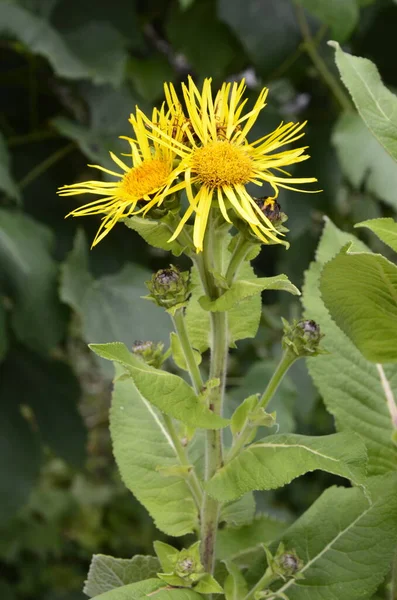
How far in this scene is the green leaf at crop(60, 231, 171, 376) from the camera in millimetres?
1075

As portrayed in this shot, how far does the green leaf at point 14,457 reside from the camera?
1333 millimetres

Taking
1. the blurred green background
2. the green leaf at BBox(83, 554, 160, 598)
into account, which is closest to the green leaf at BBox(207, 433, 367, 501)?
the green leaf at BBox(83, 554, 160, 598)

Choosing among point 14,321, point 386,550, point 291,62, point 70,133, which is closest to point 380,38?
point 291,62

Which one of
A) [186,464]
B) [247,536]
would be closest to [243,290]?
[186,464]

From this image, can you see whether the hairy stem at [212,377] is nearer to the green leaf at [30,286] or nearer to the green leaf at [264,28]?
the green leaf at [30,286]

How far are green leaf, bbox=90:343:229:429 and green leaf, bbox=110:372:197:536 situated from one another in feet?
0.25

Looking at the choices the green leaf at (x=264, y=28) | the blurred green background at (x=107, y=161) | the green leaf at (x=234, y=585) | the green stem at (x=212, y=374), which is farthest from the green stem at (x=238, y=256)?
the green leaf at (x=264, y=28)

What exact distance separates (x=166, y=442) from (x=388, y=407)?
19 centimetres

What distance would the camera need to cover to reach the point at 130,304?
1121 millimetres

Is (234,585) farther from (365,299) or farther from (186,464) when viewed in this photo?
(365,299)

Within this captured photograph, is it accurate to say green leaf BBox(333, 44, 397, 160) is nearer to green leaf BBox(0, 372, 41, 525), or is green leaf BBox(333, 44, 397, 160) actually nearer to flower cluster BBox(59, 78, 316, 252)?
flower cluster BBox(59, 78, 316, 252)

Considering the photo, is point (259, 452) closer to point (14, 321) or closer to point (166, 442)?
point (166, 442)

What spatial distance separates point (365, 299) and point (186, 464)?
17 centimetres

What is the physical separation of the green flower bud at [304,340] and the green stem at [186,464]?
0.34ft
